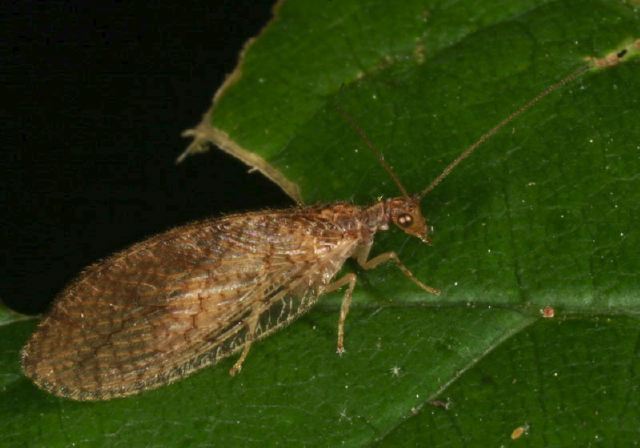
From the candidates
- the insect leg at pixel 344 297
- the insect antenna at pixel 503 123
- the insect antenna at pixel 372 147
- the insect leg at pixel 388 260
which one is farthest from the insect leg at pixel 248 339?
the insect antenna at pixel 503 123

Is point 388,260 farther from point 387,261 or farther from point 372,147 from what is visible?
point 372,147

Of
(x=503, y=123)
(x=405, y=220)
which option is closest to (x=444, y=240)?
(x=405, y=220)

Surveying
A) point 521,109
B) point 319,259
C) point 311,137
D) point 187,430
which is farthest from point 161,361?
point 521,109

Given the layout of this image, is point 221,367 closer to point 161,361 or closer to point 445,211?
point 161,361

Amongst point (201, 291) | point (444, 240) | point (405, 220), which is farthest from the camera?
point (201, 291)

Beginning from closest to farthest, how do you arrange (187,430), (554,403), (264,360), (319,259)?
(554,403) < (187,430) < (264,360) < (319,259)

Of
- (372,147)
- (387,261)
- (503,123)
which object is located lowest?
(387,261)
